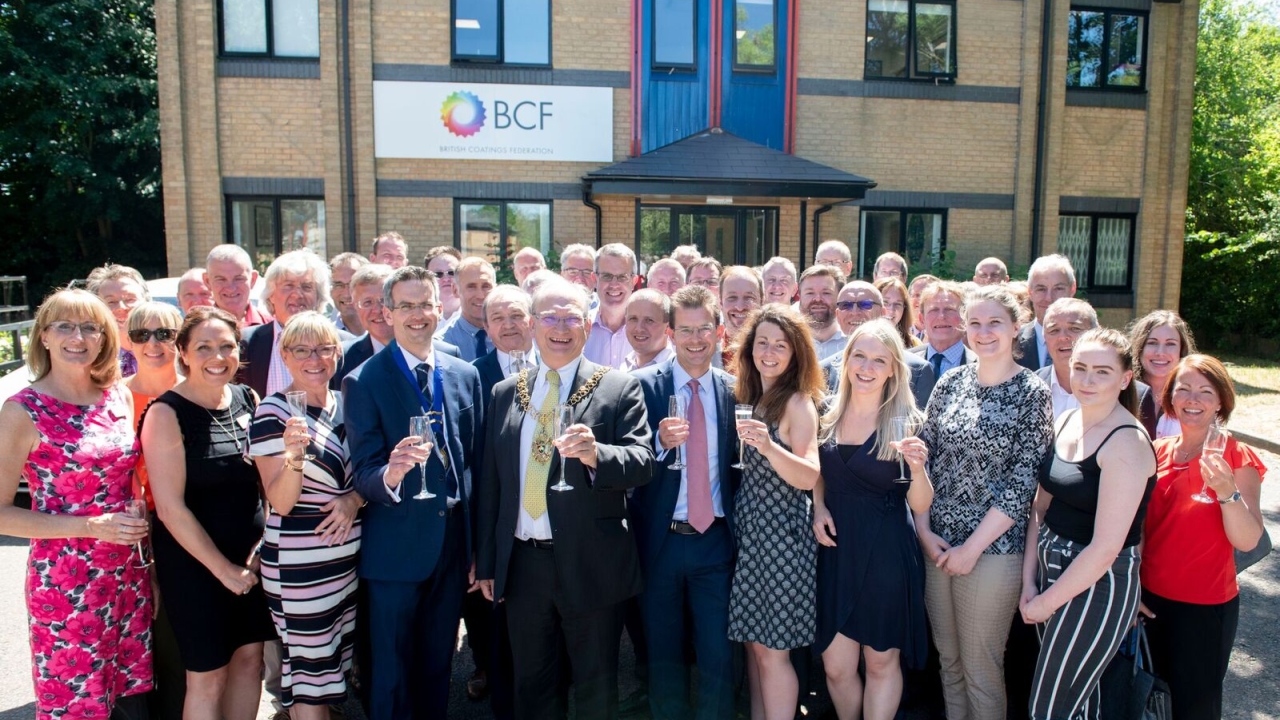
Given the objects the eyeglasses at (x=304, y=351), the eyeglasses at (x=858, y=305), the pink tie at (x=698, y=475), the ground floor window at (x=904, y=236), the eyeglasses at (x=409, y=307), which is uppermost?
the ground floor window at (x=904, y=236)

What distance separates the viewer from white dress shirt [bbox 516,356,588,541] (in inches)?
135

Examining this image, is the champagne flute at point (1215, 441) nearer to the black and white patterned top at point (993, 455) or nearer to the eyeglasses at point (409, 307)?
the black and white patterned top at point (993, 455)

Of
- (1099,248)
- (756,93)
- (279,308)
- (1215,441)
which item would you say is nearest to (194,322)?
(279,308)

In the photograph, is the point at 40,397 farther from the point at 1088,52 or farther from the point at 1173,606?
the point at 1088,52

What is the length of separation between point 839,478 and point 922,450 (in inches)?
18.5

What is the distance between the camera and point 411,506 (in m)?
3.48

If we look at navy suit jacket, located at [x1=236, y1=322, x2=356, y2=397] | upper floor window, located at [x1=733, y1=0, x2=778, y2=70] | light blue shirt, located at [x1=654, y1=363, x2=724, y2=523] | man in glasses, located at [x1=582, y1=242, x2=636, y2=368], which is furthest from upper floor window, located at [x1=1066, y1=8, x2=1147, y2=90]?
navy suit jacket, located at [x1=236, y1=322, x2=356, y2=397]

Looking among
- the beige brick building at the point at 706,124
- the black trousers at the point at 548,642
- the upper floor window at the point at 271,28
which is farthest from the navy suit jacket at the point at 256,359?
the upper floor window at the point at 271,28

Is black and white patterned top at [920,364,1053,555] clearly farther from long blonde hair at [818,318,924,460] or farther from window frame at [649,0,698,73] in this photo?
window frame at [649,0,698,73]

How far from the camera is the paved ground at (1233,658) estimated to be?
427 cm

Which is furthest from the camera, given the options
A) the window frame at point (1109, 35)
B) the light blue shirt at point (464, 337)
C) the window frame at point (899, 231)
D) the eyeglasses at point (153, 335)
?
the window frame at point (1109, 35)

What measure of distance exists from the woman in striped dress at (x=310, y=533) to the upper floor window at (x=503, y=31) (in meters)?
10.2

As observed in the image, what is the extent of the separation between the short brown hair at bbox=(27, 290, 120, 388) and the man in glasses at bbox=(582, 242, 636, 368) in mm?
2789

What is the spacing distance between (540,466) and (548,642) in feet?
2.68
